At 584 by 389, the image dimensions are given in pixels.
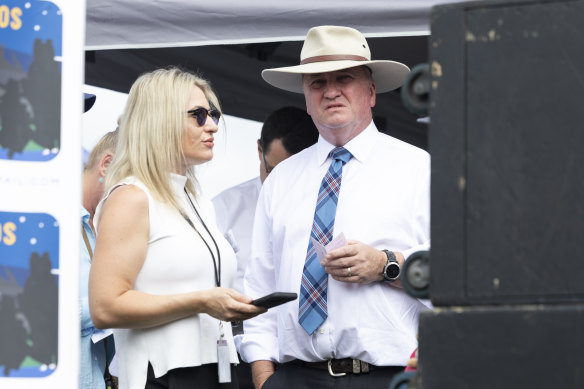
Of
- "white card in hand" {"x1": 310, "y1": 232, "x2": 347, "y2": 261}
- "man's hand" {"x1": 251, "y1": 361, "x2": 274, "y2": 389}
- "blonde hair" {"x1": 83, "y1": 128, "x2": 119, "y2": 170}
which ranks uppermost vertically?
"blonde hair" {"x1": 83, "y1": 128, "x2": 119, "y2": 170}

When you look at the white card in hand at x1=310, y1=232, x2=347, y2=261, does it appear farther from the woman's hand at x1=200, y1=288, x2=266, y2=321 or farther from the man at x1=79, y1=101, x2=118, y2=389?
the man at x1=79, y1=101, x2=118, y2=389

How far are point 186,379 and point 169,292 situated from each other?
0.26 meters

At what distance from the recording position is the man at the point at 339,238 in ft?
9.61

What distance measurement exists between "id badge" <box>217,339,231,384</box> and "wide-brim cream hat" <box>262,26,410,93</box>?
1094 mm

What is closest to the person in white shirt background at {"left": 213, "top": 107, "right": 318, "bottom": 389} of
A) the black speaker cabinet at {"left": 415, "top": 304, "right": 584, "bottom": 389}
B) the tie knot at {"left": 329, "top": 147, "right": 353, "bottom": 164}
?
the tie knot at {"left": 329, "top": 147, "right": 353, "bottom": 164}

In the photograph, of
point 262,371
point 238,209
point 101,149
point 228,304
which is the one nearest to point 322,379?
point 262,371

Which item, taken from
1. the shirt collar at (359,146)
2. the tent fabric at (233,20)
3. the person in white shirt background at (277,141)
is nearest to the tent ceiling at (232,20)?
the tent fabric at (233,20)

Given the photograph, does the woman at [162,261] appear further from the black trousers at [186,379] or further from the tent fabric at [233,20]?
the tent fabric at [233,20]

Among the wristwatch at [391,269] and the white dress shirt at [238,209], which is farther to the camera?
the white dress shirt at [238,209]

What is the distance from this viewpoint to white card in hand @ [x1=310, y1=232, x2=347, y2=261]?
2871 millimetres

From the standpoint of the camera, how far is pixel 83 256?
11.8 feet

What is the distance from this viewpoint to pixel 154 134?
2.83 meters

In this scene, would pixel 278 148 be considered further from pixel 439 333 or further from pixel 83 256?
pixel 439 333

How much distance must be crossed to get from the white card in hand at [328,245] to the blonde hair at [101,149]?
1436 millimetres
